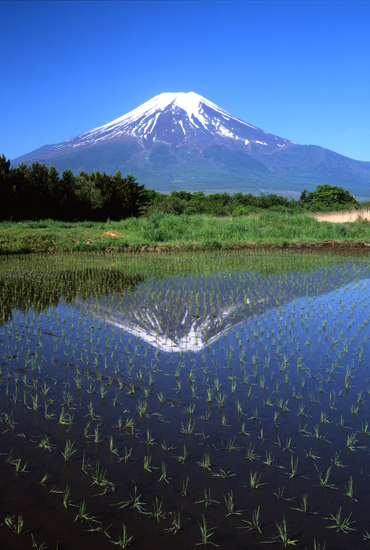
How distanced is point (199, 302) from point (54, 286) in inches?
150

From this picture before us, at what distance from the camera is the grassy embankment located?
20.3 metres

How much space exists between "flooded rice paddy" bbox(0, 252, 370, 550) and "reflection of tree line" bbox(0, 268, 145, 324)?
535 millimetres

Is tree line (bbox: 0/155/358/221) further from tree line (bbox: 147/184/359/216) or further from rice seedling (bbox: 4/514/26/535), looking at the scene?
rice seedling (bbox: 4/514/26/535)

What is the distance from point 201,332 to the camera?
665 centimetres

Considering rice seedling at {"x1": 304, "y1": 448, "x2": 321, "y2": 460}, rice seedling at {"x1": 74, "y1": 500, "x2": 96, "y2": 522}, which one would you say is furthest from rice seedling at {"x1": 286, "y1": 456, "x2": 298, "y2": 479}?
rice seedling at {"x1": 74, "y1": 500, "x2": 96, "y2": 522}

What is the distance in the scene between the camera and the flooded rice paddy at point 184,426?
263 cm

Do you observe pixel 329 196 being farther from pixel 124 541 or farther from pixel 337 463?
pixel 124 541

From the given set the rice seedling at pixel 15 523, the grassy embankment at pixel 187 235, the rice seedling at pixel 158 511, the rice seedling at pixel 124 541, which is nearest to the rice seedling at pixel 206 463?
the rice seedling at pixel 158 511

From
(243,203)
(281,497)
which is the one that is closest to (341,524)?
(281,497)

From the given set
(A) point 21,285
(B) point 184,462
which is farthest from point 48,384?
(A) point 21,285

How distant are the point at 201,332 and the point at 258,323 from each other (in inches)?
41.3

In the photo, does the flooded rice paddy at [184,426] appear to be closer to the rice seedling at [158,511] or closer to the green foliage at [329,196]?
the rice seedling at [158,511]

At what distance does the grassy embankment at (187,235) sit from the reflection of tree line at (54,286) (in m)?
7.04

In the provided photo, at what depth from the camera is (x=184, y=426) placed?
3.76 metres
